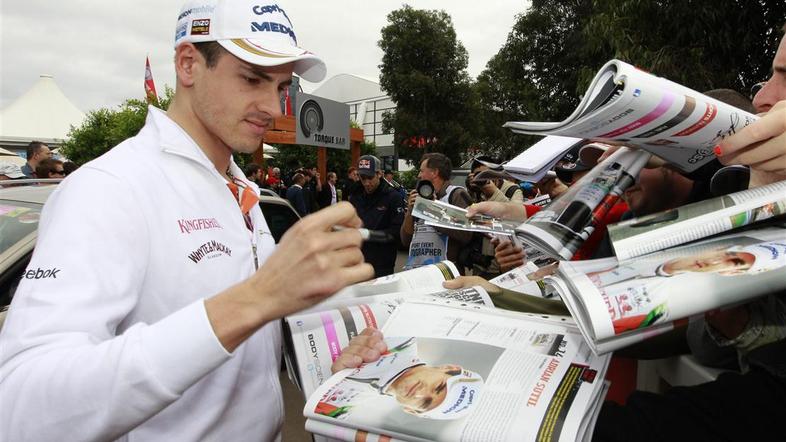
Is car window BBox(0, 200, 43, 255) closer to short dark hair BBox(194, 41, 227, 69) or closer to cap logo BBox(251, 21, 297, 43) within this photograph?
short dark hair BBox(194, 41, 227, 69)

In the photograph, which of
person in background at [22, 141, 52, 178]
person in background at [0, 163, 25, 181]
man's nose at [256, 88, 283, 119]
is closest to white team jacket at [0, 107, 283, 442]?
man's nose at [256, 88, 283, 119]

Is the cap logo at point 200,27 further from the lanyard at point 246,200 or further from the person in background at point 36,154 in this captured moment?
the person in background at point 36,154

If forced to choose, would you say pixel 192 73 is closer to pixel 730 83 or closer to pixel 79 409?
pixel 79 409

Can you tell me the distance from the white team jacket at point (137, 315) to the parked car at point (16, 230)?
1.58 metres

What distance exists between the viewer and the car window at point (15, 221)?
102 inches

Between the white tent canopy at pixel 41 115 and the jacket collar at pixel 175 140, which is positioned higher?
the white tent canopy at pixel 41 115

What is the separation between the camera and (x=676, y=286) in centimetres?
79

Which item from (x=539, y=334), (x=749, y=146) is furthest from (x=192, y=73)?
(x=749, y=146)

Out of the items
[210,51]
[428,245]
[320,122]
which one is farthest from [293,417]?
[320,122]

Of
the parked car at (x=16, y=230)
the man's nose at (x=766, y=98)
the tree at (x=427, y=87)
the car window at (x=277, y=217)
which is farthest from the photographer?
the tree at (x=427, y=87)

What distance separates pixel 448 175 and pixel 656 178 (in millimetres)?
4066

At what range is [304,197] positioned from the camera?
36.1 feet

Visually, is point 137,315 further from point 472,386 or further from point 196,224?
point 472,386

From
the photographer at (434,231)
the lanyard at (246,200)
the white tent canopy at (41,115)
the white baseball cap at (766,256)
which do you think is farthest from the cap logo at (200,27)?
the white tent canopy at (41,115)
